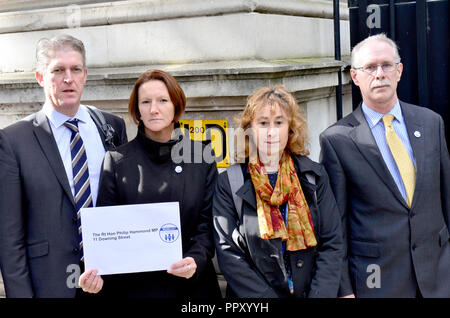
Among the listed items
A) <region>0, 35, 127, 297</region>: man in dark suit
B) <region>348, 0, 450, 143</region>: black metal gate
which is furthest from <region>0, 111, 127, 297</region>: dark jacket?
<region>348, 0, 450, 143</region>: black metal gate

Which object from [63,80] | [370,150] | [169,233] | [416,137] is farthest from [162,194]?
[416,137]

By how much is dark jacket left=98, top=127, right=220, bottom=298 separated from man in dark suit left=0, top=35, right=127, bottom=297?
0.60 feet

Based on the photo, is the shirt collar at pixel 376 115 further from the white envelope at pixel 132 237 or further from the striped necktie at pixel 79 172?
the striped necktie at pixel 79 172

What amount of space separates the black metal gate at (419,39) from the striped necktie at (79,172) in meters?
2.70

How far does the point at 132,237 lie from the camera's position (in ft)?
10.3

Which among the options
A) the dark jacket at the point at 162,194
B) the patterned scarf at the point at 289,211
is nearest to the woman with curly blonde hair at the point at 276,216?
the patterned scarf at the point at 289,211

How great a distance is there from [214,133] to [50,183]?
1.45 m

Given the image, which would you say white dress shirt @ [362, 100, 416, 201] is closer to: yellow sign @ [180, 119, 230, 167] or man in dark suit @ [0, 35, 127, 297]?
yellow sign @ [180, 119, 230, 167]

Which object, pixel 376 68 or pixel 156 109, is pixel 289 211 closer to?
pixel 156 109

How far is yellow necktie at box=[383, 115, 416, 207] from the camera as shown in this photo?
3.41 metres

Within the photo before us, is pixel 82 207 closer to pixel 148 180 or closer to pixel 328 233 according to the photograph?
pixel 148 180

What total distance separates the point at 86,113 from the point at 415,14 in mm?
2871

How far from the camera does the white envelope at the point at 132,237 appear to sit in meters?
3.10
